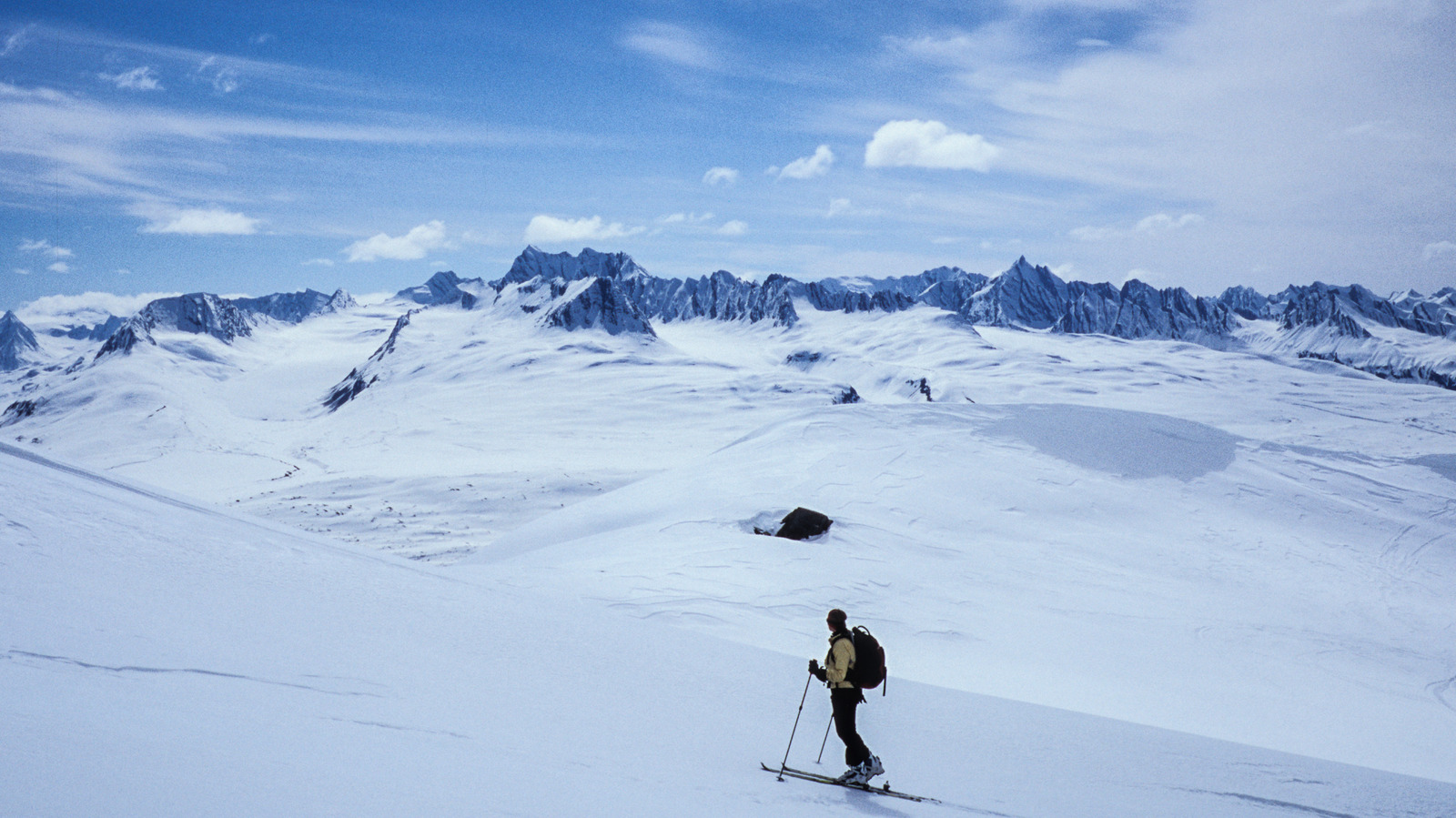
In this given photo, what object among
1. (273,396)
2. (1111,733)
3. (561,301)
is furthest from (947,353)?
(1111,733)

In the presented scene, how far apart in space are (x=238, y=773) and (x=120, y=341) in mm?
211750

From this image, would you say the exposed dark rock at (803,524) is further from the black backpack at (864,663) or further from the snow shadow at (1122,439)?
the black backpack at (864,663)

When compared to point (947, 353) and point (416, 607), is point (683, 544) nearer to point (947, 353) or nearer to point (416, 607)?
point (416, 607)

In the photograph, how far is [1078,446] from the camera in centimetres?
2795

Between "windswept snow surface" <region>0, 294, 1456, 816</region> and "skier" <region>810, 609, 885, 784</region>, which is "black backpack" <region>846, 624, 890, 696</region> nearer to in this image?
"skier" <region>810, 609, 885, 784</region>

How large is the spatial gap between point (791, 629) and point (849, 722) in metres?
7.23

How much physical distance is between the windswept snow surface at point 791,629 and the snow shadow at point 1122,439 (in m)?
0.16

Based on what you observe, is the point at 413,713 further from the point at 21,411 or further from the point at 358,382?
the point at 21,411

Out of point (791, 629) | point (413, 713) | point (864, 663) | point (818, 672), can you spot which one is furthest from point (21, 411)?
point (864, 663)

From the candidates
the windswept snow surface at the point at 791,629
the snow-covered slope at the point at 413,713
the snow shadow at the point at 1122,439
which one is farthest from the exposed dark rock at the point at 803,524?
the snow shadow at the point at 1122,439

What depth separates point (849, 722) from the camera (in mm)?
7273

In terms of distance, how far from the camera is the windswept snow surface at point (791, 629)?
577cm

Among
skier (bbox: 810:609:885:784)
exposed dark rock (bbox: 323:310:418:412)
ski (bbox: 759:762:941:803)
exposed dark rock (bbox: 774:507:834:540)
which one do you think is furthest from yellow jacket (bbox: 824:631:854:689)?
exposed dark rock (bbox: 323:310:418:412)

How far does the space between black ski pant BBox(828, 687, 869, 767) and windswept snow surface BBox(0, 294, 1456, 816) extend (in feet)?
1.23
